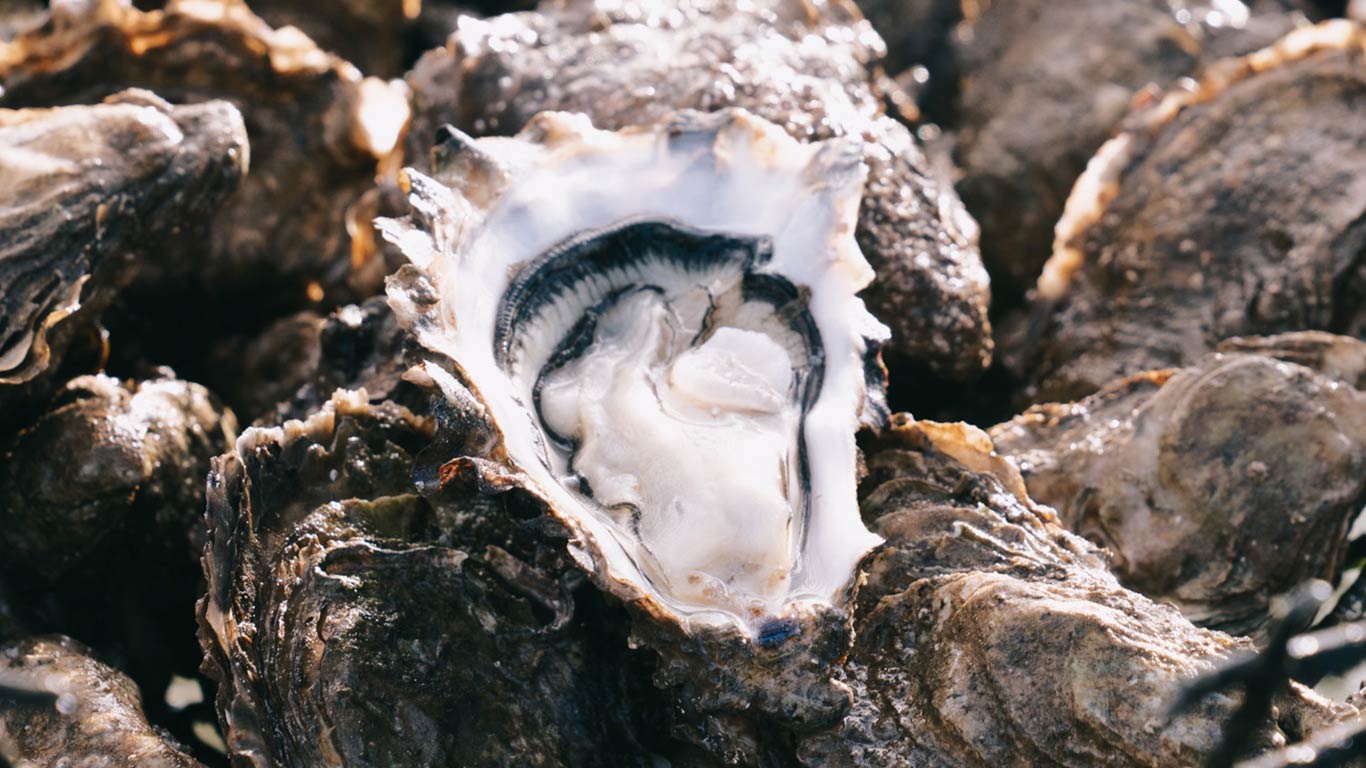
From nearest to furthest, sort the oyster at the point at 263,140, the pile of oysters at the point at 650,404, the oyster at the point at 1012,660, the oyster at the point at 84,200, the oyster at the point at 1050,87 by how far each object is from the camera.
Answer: the oyster at the point at 1012,660 → the pile of oysters at the point at 650,404 → the oyster at the point at 84,200 → the oyster at the point at 263,140 → the oyster at the point at 1050,87

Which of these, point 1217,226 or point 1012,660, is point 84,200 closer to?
point 1012,660

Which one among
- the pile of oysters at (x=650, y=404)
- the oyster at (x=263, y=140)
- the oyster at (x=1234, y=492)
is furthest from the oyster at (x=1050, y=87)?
the oyster at (x=263, y=140)

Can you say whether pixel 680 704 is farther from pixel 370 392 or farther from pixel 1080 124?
pixel 1080 124

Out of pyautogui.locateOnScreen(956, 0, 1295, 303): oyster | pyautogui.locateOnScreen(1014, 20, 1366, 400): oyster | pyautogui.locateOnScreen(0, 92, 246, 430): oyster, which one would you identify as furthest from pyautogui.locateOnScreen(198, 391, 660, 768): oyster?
pyautogui.locateOnScreen(956, 0, 1295, 303): oyster

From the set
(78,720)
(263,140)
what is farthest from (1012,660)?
(263,140)

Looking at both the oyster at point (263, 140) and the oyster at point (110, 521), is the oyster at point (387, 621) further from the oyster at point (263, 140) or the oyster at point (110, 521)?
the oyster at point (263, 140)
